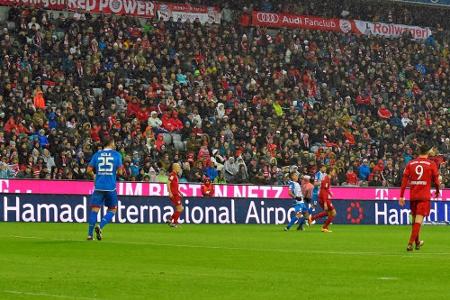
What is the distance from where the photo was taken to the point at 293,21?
5556cm

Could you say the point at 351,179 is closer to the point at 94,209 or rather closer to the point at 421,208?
the point at 94,209

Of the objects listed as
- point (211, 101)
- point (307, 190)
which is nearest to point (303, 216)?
point (307, 190)

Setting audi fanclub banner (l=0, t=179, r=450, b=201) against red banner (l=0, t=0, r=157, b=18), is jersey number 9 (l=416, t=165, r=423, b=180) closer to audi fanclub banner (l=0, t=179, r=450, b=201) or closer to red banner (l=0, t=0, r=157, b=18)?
audi fanclub banner (l=0, t=179, r=450, b=201)

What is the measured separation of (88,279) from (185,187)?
24.7m

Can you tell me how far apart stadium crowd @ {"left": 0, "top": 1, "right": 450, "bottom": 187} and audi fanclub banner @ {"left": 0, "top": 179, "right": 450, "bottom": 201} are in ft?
2.12

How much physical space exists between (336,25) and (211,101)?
14.5 metres

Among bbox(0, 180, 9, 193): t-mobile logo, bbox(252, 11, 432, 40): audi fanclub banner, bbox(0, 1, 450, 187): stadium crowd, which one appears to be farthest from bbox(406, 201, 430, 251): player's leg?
bbox(252, 11, 432, 40): audi fanclub banner

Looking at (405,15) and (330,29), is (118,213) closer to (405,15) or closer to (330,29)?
(330,29)

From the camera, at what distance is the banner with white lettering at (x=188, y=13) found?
50875mm

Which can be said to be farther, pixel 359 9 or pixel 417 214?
pixel 359 9

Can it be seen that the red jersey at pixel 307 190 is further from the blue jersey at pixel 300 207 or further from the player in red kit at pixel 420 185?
the player in red kit at pixel 420 185

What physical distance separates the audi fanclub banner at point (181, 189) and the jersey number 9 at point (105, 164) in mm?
12085

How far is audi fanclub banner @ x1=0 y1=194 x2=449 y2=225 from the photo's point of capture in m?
34.9

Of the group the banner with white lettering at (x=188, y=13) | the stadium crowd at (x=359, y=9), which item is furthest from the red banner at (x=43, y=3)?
the stadium crowd at (x=359, y=9)
